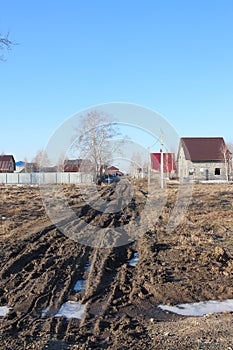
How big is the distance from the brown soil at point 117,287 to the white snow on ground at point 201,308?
152mm

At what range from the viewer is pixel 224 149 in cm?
5100

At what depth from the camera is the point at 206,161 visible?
5147cm

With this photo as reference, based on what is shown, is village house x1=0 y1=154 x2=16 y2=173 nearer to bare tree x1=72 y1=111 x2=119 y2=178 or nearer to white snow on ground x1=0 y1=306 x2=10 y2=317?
bare tree x1=72 y1=111 x2=119 y2=178

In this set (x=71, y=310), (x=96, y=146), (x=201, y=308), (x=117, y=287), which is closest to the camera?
(x=71, y=310)

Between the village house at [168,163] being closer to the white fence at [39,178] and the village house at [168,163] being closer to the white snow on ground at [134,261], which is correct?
the white fence at [39,178]

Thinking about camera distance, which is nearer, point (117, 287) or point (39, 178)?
point (117, 287)

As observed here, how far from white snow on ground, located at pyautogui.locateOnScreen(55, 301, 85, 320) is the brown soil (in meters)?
0.10

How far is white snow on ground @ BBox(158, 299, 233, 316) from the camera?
5344 millimetres

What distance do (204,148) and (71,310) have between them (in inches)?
1958

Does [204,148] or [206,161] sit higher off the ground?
[204,148]

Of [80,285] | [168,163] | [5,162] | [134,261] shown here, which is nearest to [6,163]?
[5,162]

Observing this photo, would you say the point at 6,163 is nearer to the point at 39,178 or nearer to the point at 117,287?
the point at 39,178

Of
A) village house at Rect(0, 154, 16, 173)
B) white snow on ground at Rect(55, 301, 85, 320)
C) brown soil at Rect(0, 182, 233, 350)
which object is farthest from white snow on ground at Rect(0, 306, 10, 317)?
village house at Rect(0, 154, 16, 173)

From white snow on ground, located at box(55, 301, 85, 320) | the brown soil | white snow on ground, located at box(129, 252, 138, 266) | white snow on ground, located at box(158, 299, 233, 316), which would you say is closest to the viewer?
the brown soil
